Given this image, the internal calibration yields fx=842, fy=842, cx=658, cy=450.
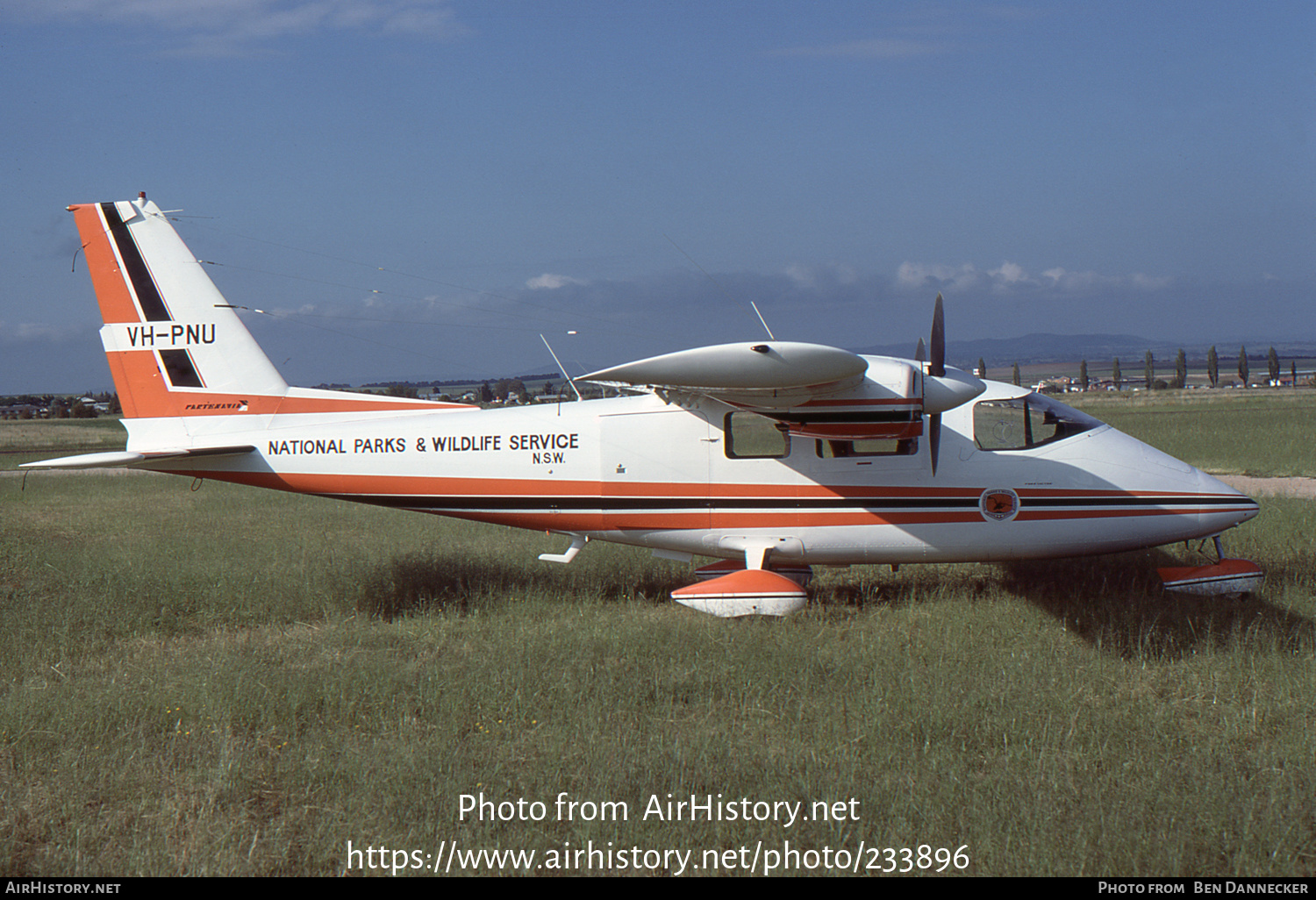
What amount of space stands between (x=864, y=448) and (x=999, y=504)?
1531 mm

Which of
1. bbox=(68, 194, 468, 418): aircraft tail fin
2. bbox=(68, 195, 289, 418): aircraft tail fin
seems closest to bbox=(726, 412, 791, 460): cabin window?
bbox=(68, 194, 468, 418): aircraft tail fin

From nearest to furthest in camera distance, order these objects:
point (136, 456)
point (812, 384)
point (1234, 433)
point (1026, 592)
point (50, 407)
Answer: point (812, 384), point (136, 456), point (1026, 592), point (1234, 433), point (50, 407)

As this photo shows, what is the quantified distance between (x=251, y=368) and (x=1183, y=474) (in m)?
10.4

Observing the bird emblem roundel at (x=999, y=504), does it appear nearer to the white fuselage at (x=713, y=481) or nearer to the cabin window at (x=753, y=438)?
the white fuselage at (x=713, y=481)

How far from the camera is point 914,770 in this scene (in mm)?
5504

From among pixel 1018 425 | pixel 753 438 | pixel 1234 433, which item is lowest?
pixel 1234 433

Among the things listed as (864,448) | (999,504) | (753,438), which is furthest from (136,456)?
(999,504)

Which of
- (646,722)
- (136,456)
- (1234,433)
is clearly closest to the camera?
(646,722)

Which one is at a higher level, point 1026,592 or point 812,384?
point 812,384

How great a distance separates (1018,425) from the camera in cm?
901

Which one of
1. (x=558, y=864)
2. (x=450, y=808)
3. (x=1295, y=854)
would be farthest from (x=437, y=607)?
(x=1295, y=854)

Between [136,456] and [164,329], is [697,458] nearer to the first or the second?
[136,456]

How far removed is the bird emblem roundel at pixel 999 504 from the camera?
8852 millimetres
